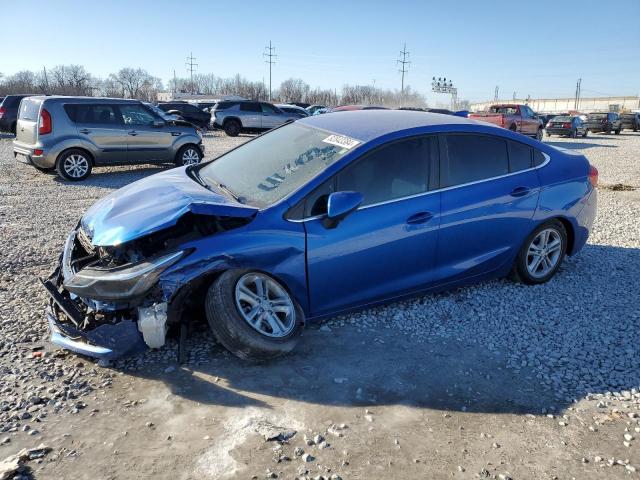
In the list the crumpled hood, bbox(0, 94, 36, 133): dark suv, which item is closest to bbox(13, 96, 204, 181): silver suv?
the crumpled hood

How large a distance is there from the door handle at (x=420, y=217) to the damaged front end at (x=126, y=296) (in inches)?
52.0

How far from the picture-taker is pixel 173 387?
3105mm

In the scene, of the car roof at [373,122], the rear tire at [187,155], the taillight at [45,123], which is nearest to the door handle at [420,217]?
the car roof at [373,122]

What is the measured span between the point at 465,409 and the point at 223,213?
1.95 metres

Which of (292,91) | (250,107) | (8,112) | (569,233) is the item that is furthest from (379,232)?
(292,91)

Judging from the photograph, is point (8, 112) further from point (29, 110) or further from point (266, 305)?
point (266, 305)

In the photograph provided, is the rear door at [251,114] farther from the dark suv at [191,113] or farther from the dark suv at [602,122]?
the dark suv at [602,122]

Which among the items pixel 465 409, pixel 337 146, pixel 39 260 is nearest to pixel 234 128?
pixel 39 260

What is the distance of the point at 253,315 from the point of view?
3396 mm

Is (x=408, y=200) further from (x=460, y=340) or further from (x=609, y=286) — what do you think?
(x=609, y=286)

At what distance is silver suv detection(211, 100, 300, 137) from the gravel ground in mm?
20344

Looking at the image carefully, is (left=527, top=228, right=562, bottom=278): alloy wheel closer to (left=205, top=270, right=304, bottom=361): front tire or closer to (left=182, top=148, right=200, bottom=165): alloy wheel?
(left=205, top=270, right=304, bottom=361): front tire

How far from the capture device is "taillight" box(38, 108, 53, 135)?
9.92 metres

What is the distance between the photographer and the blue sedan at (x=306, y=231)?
323cm
